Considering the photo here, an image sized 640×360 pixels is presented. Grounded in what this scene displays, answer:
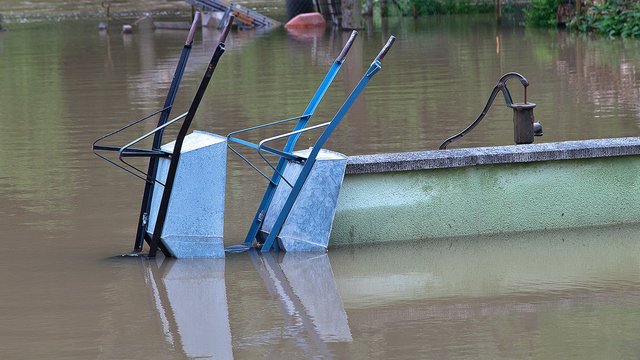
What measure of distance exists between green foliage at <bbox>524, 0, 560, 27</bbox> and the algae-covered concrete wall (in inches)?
1154

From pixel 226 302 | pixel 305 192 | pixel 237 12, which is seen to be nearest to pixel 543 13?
pixel 237 12

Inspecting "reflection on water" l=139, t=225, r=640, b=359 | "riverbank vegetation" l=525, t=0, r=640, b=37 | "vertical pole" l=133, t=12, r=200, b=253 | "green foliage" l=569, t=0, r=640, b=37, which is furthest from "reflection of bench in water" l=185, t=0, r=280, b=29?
"reflection on water" l=139, t=225, r=640, b=359

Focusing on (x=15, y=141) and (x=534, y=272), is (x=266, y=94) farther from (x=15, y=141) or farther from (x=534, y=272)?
(x=534, y=272)

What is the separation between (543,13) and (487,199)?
3018 cm

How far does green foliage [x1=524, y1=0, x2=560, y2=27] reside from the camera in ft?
125

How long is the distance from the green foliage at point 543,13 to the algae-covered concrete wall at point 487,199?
29.3 metres

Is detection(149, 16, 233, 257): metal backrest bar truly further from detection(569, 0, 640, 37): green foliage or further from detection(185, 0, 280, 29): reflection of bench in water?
detection(185, 0, 280, 29): reflection of bench in water

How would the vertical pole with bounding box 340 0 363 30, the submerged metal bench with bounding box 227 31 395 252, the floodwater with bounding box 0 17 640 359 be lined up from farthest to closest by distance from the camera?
the vertical pole with bounding box 340 0 363 30
the submerged metal bench with bounding box 227 31 395 252
the floodwater with bounding box 0 17 640 359

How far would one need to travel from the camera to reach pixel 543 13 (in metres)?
38.2

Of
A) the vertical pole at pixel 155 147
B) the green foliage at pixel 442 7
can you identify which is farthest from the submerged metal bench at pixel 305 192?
the green foliage at pixel 442 7

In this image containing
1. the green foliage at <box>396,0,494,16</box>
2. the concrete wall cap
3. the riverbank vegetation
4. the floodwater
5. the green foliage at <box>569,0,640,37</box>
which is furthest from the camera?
the green foliage at <box>396,0,494,16</box>

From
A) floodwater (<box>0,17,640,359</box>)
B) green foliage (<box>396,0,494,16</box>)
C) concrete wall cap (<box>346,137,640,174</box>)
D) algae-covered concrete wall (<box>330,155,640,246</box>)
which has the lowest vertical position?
green foliage (<box>396,0,494,16</box>)

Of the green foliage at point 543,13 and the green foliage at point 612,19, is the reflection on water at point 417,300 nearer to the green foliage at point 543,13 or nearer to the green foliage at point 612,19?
the green foliage at point 612,19

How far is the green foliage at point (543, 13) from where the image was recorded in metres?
38.1
